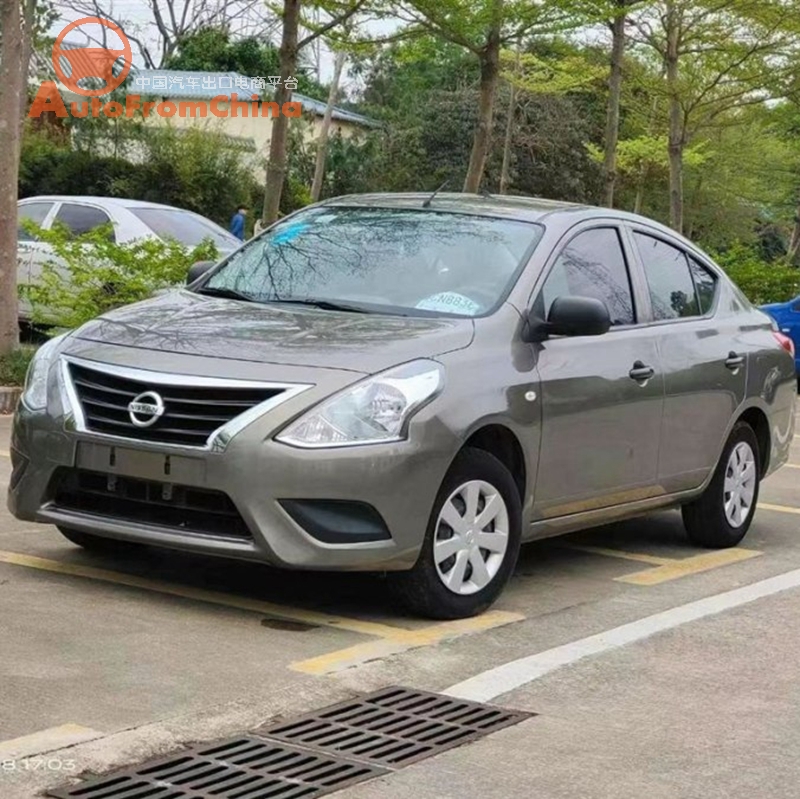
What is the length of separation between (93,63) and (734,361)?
1821 inches

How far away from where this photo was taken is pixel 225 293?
294 inches

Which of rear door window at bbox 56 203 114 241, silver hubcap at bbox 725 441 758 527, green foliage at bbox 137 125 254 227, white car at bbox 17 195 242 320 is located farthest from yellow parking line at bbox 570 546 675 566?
green foliage at bbox 137 125 254 227

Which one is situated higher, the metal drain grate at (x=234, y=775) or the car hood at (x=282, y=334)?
the car hood at (x=282, y=334)

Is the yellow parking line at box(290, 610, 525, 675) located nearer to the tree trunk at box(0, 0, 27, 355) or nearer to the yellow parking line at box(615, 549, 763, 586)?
the yellow parking line at box(615, 549, 763, 586)

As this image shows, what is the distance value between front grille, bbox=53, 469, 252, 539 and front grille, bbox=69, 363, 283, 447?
176mm

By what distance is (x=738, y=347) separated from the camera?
860 cm

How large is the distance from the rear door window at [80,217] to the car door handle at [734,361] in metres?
9.35

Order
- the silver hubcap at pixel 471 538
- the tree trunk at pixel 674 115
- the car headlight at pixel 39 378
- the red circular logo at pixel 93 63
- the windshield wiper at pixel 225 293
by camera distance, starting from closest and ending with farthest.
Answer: the silver hubcap at pixel 471 538 → the car headlight at pixel 39 378 → the windshield wiper at pixel 225 293 → the tree trunk at pixel 674 115 → the red circular logo at pixel 93 63

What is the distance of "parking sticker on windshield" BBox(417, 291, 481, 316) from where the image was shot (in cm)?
695

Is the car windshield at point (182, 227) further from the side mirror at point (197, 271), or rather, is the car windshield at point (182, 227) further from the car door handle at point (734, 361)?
the car door handle at point (734, 361)

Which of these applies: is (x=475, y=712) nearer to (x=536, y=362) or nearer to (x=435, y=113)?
(x=536, y=362)

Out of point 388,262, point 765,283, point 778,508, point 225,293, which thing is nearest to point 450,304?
point 388,262

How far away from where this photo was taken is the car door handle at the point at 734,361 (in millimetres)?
8438

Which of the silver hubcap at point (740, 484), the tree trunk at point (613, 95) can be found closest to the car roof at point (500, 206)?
the silver hubcap at point (740, 484)
